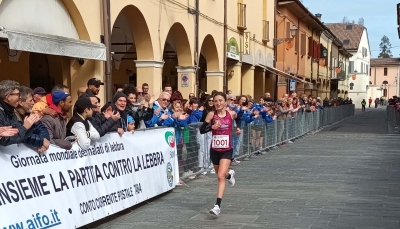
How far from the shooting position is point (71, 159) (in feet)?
21.3

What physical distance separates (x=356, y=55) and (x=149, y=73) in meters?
70.9

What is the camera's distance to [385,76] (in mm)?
103750

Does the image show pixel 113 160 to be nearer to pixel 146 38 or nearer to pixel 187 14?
pixel 146 38

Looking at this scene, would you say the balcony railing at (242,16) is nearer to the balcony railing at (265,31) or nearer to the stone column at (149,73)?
the balcony railing at (265,31)

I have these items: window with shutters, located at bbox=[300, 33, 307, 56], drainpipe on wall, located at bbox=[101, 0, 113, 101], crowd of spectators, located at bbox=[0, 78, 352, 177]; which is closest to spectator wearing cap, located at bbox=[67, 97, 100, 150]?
crowd of spectators, located at bbox=[0, 78, 352, 177]

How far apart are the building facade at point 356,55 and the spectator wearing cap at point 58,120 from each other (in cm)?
7744

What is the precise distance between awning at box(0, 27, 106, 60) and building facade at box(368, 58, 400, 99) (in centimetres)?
9445

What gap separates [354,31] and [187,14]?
72.4 m

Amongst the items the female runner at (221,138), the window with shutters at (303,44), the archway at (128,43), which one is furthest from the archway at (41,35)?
the window with shutters at (303,44)

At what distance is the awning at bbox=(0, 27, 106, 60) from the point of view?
8.70 metres

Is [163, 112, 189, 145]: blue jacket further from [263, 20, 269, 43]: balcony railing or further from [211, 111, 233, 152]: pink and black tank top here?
[263, 20, 269, 43]: balcony railing

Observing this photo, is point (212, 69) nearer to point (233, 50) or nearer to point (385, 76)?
point (233, 50)

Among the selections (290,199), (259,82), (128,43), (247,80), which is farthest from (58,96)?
(259,82)

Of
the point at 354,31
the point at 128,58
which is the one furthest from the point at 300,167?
the point at 354,31
